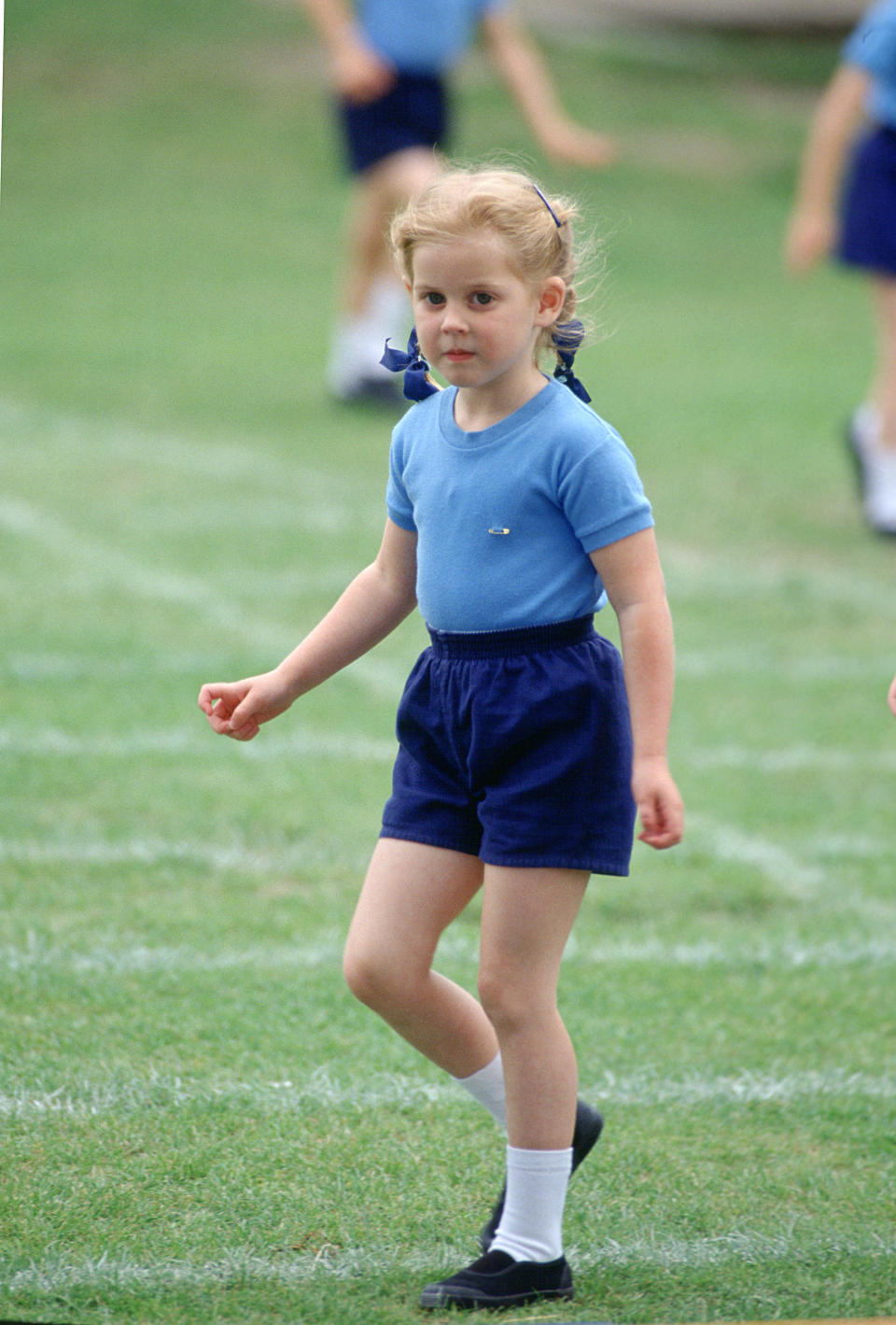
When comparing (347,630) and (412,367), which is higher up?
(412,367)

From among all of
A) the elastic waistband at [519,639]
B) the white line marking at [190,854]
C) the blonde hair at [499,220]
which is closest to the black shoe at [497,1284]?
the elastic waistband at [519,639]

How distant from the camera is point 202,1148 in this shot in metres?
3.11

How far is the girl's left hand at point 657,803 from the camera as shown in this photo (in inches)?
99.1

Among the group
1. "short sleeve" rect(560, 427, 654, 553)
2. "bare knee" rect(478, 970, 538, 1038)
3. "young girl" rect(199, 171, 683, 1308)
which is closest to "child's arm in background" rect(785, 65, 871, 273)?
"young girl" rect(199, 171, 683, 1308)

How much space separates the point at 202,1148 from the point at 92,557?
13.8 feet

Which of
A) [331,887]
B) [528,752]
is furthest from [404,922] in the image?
[331,887]

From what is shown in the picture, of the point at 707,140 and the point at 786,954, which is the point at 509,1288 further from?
the point at 707,140

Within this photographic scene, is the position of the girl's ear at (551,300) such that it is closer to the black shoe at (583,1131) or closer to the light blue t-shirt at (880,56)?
the black shoe at (583,1131)

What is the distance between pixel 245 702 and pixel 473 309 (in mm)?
758

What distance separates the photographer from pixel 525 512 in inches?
103

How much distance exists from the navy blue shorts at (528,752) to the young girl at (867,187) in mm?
4869

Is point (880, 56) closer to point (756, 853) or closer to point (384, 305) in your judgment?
point (384, 305)

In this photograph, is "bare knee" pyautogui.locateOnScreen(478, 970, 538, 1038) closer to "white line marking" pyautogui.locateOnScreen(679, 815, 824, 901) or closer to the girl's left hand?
the girl's left hand

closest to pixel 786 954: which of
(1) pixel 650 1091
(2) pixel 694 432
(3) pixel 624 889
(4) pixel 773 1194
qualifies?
(3) pixel 624 889
